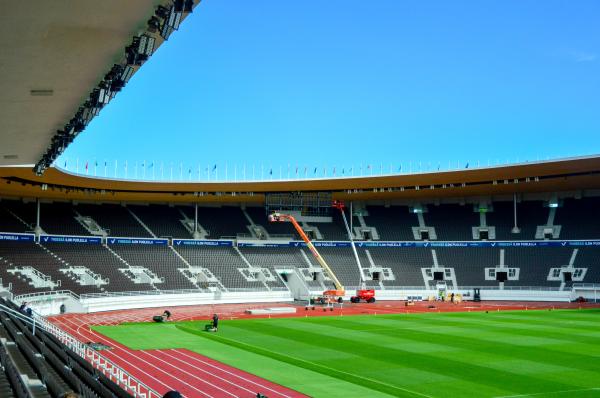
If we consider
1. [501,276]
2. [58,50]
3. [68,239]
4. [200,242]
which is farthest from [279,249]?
[58,50]

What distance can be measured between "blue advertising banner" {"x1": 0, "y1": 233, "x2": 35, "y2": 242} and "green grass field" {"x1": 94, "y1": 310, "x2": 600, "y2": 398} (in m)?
17.8

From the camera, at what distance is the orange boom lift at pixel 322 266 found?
50.8 meters

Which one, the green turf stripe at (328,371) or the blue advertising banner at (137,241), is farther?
the blue advertising banner at (137,241)

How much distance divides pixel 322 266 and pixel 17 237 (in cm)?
2610

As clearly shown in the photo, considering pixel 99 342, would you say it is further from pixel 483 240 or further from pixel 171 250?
pixel 483 240

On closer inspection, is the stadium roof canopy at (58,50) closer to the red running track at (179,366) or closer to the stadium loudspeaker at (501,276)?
the red running track at (179,366)

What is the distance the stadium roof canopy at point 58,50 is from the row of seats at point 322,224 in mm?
40266

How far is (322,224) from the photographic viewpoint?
65.8 m

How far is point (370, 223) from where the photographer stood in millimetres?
65812

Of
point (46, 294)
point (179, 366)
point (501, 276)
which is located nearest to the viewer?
point (179, 366)

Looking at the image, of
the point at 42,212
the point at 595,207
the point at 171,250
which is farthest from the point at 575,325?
the point at 42,212

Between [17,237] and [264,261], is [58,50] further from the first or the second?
[264,261]

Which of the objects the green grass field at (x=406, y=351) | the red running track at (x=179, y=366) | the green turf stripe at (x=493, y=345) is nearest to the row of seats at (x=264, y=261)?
the red running track at (x=179, y=366)

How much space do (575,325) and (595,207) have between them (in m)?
28.7
